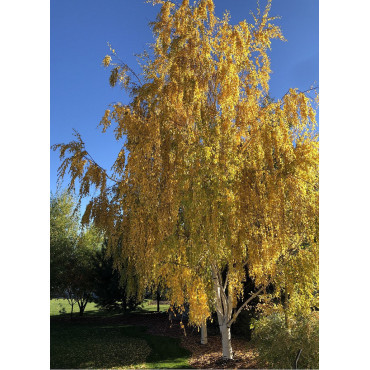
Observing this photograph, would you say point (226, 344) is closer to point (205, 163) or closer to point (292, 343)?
point (292, 343)

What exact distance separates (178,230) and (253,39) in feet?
8.79

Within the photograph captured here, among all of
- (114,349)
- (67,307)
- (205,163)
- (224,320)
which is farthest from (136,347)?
(67,307)

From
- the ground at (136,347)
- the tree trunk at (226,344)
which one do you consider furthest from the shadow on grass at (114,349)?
the tree trunk at (226,344)

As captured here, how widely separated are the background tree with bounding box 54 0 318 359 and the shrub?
0.32m

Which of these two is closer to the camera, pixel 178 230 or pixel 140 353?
pixel 178 230

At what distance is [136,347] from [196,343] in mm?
1242

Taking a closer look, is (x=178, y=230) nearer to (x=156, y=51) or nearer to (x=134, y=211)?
(x=134, y=211)

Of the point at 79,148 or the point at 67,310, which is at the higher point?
the point at 79,148

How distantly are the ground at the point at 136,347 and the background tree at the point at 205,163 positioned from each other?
1.40m

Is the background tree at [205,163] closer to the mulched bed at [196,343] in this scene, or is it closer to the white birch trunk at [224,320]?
the white birch trunk at [224,320]

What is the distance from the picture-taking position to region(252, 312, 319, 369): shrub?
10.2 ft
